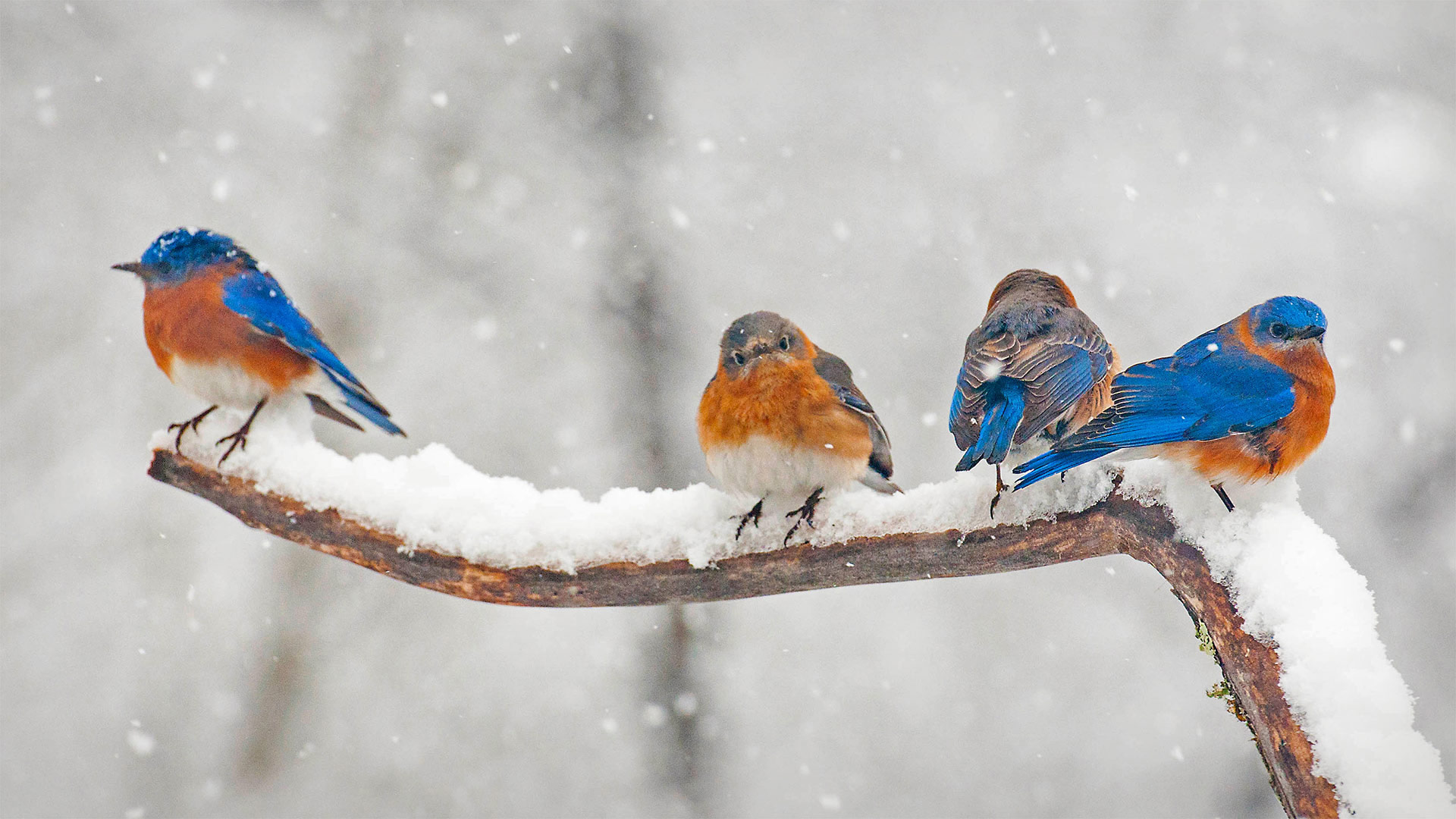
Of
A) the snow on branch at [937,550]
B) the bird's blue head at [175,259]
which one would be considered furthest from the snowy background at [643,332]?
the snow on branch at [937,550]

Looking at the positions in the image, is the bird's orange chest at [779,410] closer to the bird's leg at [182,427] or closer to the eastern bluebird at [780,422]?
the eastern bluebird at [780,422]

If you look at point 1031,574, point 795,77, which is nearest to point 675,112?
point 795,77

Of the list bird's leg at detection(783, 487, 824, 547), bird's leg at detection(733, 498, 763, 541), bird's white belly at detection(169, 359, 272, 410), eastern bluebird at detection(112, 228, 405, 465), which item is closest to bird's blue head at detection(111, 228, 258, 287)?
eastern bluebird at detection(112, 228, 405, 465)

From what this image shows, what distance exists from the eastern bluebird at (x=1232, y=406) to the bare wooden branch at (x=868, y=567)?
0.70ft

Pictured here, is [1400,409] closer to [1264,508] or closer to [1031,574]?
[1031,574]

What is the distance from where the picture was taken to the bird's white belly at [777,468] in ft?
10.7

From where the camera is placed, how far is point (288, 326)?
12.7 ft

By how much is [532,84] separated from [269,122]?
6.28ft

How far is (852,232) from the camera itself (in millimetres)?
8062

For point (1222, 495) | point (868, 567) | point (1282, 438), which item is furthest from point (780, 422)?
point (1282, 438)

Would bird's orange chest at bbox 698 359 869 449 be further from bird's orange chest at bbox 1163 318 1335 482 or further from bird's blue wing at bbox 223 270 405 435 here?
bird's blue wing at bbox 223 270 405 435

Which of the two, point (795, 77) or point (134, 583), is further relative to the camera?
point (795, 77)

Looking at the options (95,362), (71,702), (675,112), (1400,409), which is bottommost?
(71,702)

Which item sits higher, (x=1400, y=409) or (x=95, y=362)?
(x=95, y=362)
